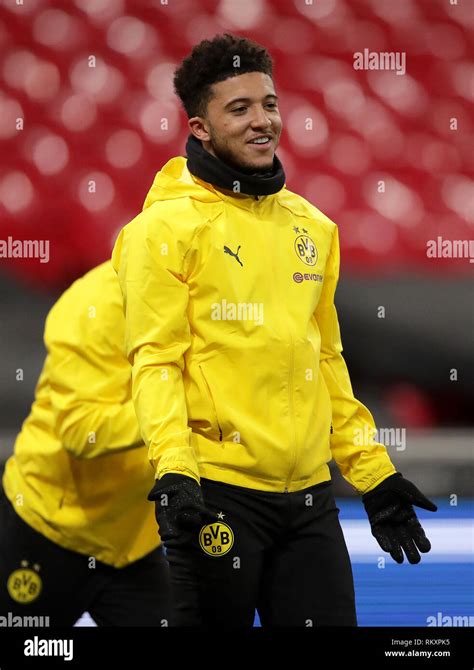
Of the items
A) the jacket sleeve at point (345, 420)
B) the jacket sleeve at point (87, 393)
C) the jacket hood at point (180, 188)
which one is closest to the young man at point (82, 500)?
the jacket sleeve at point (87, 393)

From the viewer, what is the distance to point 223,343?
1.72 m

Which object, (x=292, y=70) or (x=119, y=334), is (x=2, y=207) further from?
(x=119, y=334)

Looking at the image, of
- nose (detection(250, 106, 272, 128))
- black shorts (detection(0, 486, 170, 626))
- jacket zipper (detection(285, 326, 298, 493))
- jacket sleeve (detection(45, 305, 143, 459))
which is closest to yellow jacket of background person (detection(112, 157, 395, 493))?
jacket zipper (detection(285, 326, 298, 493))

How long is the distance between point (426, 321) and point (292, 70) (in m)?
0.89

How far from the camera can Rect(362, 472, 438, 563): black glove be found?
1861mm

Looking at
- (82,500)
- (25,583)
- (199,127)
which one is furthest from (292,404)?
(25,583)

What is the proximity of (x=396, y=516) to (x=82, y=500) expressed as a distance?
649 mm

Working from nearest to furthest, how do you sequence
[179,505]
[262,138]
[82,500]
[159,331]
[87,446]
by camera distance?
[179,505], [159,331], [262,138], [87,446], [82,500]

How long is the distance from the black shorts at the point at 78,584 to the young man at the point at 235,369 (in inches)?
18.7

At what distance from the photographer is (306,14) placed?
3176mm

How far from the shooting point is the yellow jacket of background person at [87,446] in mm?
2043

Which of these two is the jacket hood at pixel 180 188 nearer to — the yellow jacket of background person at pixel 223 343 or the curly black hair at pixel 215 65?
the yellow jacket of background person at pixel 223 343

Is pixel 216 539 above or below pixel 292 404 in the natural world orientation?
below

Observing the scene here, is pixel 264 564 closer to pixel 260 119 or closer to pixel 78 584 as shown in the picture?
pixel 78 584
